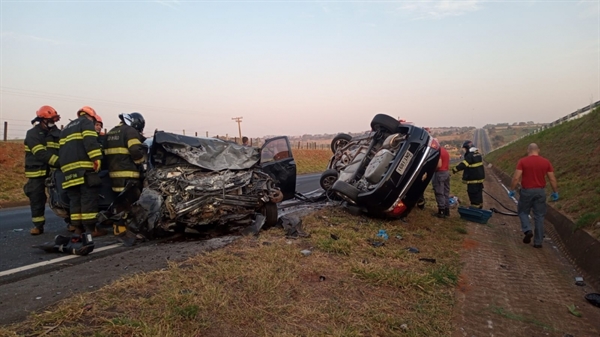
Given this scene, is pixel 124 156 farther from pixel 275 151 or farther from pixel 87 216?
pixel 275 151

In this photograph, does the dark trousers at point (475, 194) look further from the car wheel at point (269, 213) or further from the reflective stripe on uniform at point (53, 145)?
the reflective stripe on uniform at point (53, 145)

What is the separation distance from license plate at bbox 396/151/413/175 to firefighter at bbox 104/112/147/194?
4.12 m

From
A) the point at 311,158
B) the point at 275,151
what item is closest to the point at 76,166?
the point at 275,151

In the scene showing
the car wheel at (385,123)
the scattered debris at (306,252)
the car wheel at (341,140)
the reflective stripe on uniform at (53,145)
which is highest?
the car wheel at (385,123)

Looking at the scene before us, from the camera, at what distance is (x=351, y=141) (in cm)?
921

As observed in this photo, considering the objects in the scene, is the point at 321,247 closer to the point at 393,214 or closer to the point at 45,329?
the point at 393,214

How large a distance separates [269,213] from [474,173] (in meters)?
5.41

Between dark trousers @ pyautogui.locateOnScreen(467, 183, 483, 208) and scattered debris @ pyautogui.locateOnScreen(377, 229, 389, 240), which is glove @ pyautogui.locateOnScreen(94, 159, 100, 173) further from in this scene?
dark trousers @ pyautogui.locateOnScreen(467, 183, 483, 208)

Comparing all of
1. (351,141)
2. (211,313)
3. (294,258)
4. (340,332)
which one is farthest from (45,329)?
(351,141)

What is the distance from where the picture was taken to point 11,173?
14.4 metres

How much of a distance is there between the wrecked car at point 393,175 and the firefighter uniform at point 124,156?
11.0 ft

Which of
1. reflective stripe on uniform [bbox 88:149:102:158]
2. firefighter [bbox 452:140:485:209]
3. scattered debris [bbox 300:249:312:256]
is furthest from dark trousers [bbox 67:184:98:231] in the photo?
firefighter [bbox 452:140:485:209]

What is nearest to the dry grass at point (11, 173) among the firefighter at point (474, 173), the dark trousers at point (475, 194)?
the firefighter at point (474, 173)

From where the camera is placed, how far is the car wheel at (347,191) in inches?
267
